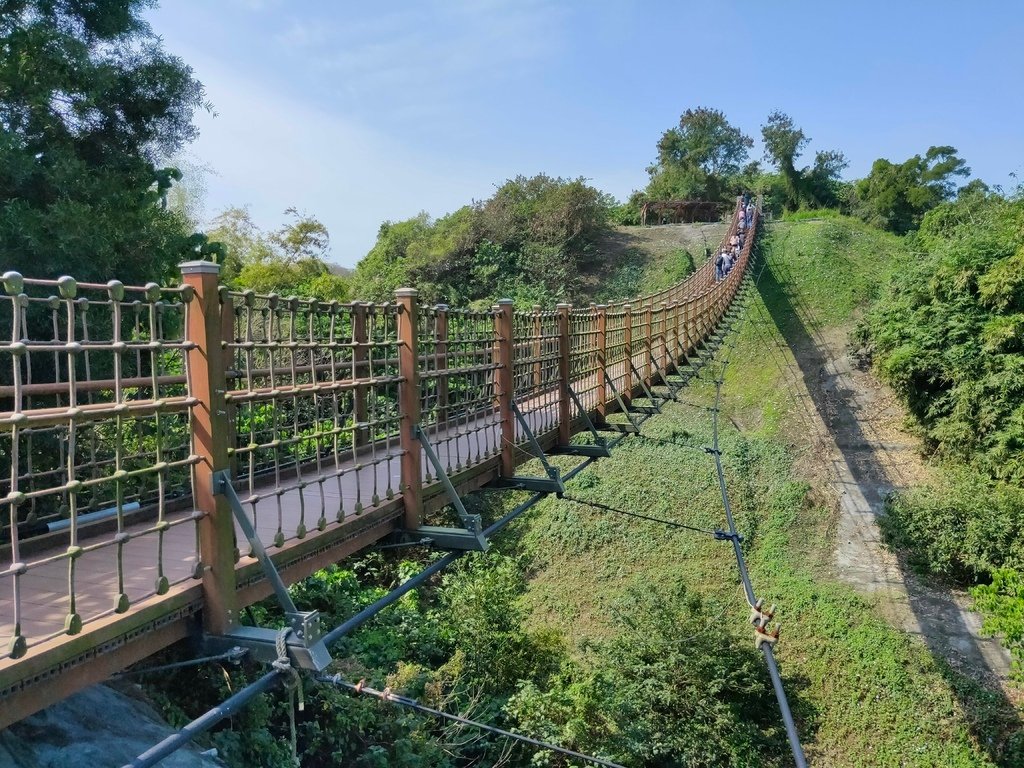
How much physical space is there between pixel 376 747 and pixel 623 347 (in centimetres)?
360

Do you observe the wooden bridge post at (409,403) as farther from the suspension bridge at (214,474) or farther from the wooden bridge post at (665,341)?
the wooden bridge post at (665,341)

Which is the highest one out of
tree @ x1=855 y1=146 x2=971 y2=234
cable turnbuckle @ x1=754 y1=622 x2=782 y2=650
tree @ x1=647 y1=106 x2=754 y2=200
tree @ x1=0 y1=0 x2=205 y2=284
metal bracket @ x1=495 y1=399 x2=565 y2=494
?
tree @ x1=647 y1=106 x2=754 y2=200

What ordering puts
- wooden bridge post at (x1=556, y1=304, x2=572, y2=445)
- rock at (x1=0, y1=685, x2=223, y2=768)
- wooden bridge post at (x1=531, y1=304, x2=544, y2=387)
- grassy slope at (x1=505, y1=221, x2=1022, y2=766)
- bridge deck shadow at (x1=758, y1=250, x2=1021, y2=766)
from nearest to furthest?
rock at (x1=0, y1=685, x2=223, y2=768) → wooden bridge post at (x1=531, y1=304, x2=544, y2=387) → wooden bridge post at (x1=556, y1=304, x2=572, y2=445) → grassy slope at (x1=505, y1=221, x2=1022, y2=766) → bridge deck shadow at (x1=758, y1=250, x2=1021, y2=766)

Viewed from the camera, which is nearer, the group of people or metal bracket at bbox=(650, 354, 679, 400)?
metal bracket at bbox=(650, 354, 679, 400)

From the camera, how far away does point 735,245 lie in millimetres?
15305

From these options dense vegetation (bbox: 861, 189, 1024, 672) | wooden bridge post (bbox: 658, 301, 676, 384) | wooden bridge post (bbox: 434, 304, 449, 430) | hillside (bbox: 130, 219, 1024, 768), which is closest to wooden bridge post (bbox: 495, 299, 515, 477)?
wooden bridge post (bbox: 434, 304, 449, 430)

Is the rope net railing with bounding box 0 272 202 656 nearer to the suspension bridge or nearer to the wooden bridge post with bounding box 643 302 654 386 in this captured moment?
the suspension bridge

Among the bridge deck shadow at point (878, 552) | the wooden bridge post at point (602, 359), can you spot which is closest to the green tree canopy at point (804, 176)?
the bridge deck shadow at point (878, 552)

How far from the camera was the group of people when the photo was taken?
13.7 metres

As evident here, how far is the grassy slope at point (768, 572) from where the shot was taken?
21.5 ft

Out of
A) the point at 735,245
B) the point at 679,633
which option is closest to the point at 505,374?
the point at 679,633

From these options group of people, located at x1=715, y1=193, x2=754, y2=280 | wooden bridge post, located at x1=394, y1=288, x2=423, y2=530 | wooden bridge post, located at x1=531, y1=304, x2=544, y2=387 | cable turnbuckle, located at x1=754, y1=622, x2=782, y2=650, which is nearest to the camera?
cable turnbuckle, located at x1=754, y1=622, x2=782, y2=650

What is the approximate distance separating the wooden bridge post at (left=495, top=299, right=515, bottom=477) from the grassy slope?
4.57 m

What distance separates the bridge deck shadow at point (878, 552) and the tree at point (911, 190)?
9388mm
